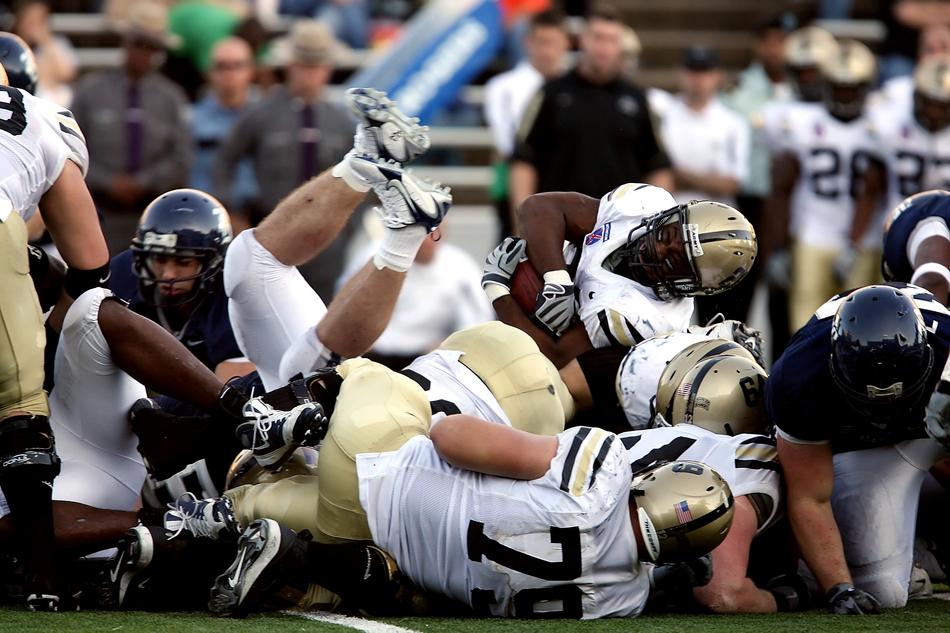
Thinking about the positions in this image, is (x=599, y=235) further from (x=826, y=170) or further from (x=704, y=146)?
(x=704, y=146)

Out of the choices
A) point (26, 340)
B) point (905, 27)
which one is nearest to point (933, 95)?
point (905, 27)

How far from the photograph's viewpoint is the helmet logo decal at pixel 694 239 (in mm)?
4984

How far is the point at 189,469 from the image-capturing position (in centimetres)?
468

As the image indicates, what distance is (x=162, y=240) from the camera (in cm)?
525

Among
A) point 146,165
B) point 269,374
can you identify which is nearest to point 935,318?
point 269,374

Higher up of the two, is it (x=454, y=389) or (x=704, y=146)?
(x=454, y=389)

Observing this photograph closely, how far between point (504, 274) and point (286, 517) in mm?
1454

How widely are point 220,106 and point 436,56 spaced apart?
188 centimetres

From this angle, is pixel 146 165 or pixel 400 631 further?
pixel 146 165

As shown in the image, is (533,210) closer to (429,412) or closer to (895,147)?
(429,412)

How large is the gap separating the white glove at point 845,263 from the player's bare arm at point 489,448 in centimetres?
515

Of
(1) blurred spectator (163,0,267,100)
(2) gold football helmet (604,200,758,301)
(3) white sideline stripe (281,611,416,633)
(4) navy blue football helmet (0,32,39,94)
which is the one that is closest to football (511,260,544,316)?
(2) gold football helmet (604,200,758,301)

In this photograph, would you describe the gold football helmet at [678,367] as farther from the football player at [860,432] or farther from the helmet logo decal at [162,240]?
Result: the helmet logo decal at [162,240]

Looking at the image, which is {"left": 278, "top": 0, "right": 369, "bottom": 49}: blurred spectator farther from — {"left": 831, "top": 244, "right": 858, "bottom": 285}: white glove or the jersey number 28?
the jersey number 28
